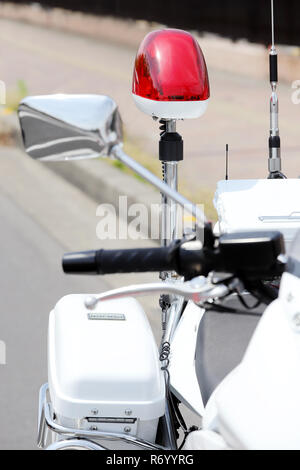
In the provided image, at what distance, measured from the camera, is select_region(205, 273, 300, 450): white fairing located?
4.86 ft

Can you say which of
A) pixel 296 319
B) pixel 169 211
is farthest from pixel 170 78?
pixel 296 319

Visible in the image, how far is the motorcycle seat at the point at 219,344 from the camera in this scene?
1988 mm

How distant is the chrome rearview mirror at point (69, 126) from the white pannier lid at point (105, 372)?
20.9 inches

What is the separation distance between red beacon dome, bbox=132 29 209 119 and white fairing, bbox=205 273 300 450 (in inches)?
36.4

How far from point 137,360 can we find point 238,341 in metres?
0.23

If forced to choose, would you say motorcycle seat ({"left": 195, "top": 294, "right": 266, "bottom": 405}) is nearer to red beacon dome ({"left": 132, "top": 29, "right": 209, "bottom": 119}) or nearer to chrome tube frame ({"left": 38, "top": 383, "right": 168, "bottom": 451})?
chrome tube frame ({"left": 38, "top": 383, "right": 168, "bottom": 451})

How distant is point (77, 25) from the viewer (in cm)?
1841

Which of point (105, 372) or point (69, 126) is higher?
point (69, 126)

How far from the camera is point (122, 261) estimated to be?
176 centimetres

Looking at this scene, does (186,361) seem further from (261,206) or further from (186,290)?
(186,290)

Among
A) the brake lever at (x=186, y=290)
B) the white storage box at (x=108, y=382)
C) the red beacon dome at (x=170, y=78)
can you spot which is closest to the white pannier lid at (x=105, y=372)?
the white storage box at (x=108, y=382)

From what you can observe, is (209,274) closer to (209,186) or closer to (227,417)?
(227,417)

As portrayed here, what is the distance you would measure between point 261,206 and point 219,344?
0.46 metres

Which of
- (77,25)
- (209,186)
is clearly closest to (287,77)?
(209,186)
